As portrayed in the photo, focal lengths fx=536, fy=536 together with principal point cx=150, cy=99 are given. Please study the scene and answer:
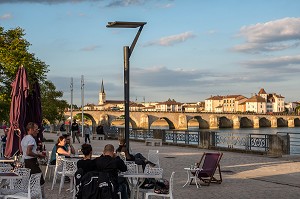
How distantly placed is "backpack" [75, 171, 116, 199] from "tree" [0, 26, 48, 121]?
9.84 meters

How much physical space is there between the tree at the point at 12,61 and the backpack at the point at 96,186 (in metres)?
9.84

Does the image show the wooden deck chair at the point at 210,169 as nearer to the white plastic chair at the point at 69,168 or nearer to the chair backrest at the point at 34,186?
the white plastic chair at the point at 69,168

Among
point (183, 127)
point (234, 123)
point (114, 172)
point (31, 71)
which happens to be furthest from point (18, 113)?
point (234, 123)

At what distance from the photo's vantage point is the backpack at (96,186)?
7.18 meters

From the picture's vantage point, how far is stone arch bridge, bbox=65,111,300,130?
117625 mm

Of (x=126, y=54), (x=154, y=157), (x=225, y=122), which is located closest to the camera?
(x=126, y=54)

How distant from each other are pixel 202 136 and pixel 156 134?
7.78 m

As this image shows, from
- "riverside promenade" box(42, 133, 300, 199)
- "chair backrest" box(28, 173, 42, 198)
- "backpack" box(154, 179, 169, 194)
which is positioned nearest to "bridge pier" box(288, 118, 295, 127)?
"riverside promenade" box(42, 133, 300, 199)

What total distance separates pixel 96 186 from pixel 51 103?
35.4 meters

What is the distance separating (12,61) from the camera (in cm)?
1778

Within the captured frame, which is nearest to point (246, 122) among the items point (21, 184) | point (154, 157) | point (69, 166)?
point (154, 157)

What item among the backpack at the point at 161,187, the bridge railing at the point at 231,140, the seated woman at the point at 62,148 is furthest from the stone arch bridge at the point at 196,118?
the backpack at the point at 161,187

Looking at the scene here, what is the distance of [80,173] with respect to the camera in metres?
7.77

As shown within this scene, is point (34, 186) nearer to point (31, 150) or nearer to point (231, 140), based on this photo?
point (31, 150)
